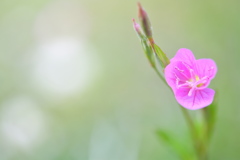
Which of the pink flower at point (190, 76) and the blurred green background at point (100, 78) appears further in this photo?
the blurred green background at point (100, 78)

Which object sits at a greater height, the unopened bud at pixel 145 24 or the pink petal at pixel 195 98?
the unopened bud at pixel 145 24

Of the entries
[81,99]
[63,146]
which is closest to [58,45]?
[81,99]

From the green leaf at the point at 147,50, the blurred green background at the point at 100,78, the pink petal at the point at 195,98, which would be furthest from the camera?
the blurred green background at the point at 100,78

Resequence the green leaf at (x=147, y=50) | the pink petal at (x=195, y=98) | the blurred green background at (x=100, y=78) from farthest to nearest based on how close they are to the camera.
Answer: the blurred green background at (x=100, y=78) → the green leaf at (x=147, y=50) → the pink petal at (x=195, y=98)

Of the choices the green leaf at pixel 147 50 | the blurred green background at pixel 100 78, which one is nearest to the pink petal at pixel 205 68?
the green leaf at pixel 147 50

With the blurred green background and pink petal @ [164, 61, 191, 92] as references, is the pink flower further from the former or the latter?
the blurred green background

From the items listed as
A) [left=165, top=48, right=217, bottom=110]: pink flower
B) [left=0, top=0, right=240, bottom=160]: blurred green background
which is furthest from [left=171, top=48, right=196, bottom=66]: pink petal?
[left=0, top=0, right=240, bottom=160]: blurred green background

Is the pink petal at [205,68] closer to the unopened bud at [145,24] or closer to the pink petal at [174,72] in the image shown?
the pink petal at [174,72]
